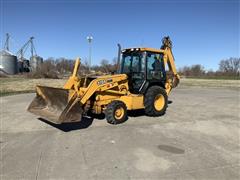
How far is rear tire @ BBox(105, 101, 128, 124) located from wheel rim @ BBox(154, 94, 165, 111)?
1637 millimetres

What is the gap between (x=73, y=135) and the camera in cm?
680

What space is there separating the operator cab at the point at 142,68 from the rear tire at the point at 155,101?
9.4 inches

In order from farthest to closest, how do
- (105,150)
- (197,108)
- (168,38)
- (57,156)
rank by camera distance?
(197,108) → (168,38) → (105,150) → (57,156)

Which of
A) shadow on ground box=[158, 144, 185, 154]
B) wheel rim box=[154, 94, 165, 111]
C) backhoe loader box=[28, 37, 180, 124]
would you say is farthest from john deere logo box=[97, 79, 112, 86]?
shadow on ground box=[158, 144, 185, 154]

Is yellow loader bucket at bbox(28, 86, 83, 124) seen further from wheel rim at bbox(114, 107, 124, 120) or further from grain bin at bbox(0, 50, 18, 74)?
grain bin at bbox(0, 50, 18, 74)

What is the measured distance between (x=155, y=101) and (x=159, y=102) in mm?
233

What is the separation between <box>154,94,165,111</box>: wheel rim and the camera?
9.45 meters

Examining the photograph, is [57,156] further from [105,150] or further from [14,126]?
[14,126]

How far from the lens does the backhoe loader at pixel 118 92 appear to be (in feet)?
24.9

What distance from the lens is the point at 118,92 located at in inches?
343

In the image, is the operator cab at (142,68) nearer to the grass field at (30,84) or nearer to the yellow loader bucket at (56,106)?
the yellow loader bucket at (56,106)

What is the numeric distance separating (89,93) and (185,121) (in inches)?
132

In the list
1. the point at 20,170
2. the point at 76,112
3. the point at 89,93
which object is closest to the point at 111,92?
the point at 89,93

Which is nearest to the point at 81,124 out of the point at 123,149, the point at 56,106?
the point at 56,106
